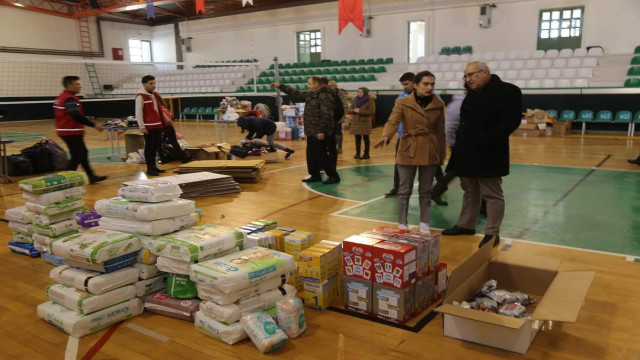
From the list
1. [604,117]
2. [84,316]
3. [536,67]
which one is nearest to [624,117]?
[604,117]

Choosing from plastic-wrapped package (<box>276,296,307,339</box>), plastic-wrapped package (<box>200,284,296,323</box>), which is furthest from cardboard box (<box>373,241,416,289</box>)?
plastic-wrapped package (<box>200,284,296,323</box>)

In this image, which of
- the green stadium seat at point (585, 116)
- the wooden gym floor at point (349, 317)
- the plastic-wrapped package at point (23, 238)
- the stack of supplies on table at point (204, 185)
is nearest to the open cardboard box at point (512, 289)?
the wooden gym floor at point (349, 317)

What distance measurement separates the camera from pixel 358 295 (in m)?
3.08

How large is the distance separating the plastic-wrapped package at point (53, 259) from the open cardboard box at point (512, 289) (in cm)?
314

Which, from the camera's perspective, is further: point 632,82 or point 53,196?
point 632,82

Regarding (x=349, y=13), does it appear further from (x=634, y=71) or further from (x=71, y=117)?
(x=71, y=117)

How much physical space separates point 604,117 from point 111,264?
504 inches

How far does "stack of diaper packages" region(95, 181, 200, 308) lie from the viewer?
324 centimetres

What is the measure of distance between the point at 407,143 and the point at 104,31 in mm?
25831

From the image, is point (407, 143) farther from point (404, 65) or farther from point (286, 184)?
point (404, 65)

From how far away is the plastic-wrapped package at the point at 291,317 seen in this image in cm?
280

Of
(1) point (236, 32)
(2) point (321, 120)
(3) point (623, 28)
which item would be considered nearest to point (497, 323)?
(2) point (321, 120)

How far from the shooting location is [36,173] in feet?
27.9

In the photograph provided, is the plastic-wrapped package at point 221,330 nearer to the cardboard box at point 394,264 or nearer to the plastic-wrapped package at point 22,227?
the cardboard box at point 394,264
